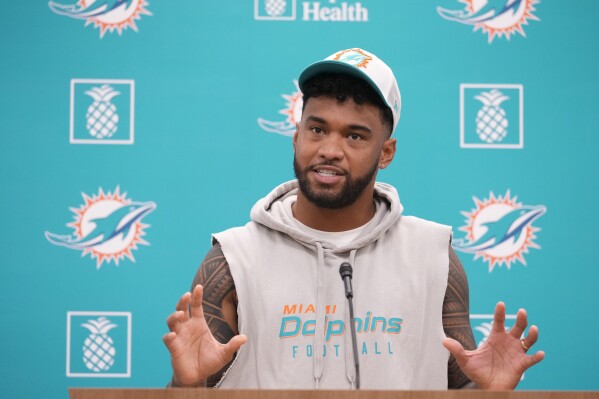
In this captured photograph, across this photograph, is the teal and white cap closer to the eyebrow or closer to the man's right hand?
the eyebrow

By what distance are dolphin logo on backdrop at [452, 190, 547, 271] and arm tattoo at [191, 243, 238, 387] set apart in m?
1.26

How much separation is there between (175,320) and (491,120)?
71.1 inches

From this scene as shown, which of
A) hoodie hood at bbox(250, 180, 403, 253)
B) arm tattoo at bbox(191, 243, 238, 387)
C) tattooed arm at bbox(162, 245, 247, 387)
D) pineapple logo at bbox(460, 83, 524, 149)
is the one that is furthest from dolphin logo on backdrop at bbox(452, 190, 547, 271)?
tattooed arm at bbox(162, 245, 247, 387)

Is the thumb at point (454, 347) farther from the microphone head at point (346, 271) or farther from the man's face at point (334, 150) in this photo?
the man's face at point (334, 150)

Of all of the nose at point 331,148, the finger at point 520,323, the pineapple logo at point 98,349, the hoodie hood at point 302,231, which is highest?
the nose at point 331,148

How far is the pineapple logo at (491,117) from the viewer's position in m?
3.01

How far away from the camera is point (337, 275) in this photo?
1931mm

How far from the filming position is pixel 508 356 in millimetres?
1648

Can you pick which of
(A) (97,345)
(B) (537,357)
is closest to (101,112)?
(A) (97,345)

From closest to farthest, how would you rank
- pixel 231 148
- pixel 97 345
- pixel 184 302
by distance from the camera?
pixel 184 302
pixel 97 345
pixel 231 148

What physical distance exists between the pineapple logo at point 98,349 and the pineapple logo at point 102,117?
69cm

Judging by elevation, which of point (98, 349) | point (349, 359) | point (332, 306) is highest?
point (332, 306)

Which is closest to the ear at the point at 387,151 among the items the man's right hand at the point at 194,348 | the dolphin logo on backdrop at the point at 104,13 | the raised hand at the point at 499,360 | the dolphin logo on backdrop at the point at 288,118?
the raised hand at the point at 499,360

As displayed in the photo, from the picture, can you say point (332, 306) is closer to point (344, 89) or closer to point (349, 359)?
point (349, 359)
